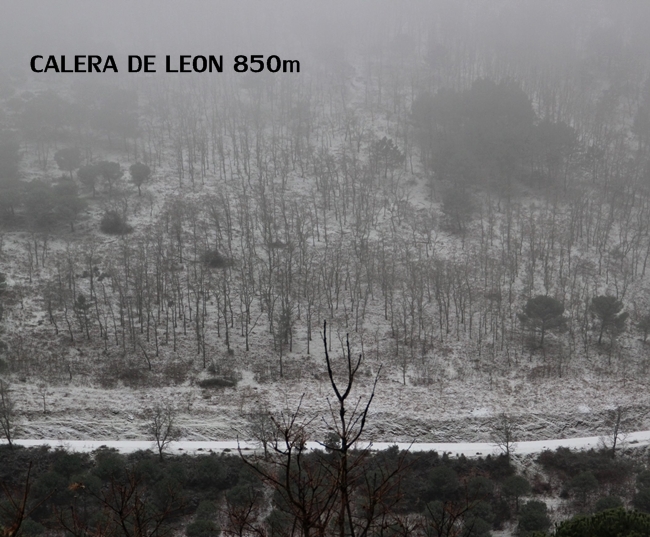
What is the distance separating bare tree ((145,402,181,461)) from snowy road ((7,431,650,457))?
1.46 feet

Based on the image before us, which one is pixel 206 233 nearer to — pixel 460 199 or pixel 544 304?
pixel 460 199

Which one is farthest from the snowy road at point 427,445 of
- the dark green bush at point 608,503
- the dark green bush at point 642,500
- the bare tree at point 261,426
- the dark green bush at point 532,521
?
the dark green bush at point 608,503

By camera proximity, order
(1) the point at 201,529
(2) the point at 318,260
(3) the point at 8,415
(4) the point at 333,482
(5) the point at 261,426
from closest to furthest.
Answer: (4) the point at 333,482 < (1) the point at 201,529 < (5) the point at 261,426 < (3) the point at 8,415 < (2) the point at 318,260

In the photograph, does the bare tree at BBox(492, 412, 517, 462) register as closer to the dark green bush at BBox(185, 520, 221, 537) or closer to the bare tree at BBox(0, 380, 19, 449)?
the dark green bush at BBox(185, 520, 221, 537)

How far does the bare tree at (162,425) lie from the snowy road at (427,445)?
17.5 inches

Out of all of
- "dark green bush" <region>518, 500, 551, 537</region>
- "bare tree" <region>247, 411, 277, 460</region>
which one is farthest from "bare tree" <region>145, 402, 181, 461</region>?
"dark green bush" <region>518, 500, 551, 537</region>

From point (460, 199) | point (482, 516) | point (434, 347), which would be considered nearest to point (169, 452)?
point (482, 516)

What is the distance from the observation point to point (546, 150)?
213ft

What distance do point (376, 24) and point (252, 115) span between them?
49076 millimetres

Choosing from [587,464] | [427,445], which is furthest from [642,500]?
[427,445]

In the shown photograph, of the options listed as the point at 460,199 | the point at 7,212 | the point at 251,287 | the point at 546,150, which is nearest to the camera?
the point at 251,287

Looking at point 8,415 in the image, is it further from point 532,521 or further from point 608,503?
point 608,503

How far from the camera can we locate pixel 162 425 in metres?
Answer: 34.8

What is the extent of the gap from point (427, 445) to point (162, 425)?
45.2ft
